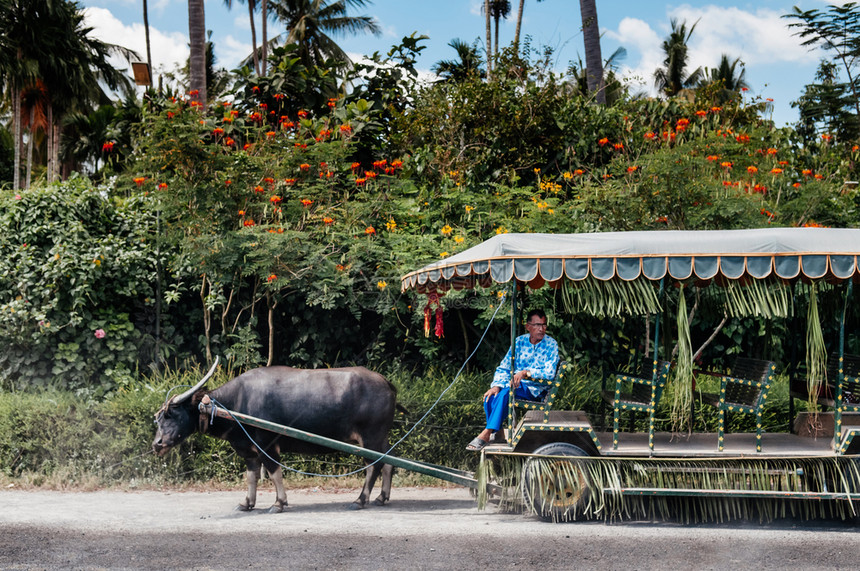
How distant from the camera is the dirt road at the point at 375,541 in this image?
5.32m

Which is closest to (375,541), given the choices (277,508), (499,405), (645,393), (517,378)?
(277,508)

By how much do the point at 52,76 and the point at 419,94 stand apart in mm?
19820

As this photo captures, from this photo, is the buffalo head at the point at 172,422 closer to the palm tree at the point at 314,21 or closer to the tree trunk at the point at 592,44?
the tree trunk at the point at 592,44

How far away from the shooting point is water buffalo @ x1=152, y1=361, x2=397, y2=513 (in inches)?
278

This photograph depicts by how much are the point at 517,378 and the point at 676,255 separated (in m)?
1.65

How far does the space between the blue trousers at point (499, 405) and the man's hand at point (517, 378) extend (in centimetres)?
14

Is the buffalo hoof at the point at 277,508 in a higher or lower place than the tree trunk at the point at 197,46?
lower

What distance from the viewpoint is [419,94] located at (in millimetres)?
12391

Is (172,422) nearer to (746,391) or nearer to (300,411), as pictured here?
(300,411)

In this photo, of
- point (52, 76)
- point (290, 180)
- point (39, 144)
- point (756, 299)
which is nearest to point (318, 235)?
point (290, 180)

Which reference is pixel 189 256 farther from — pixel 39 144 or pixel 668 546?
pixel 39 144

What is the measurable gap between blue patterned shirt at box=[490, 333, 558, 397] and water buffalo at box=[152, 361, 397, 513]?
107 cm

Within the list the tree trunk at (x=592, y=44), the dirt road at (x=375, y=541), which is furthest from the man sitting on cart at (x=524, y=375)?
the tree trunk at (x=592, y=44)

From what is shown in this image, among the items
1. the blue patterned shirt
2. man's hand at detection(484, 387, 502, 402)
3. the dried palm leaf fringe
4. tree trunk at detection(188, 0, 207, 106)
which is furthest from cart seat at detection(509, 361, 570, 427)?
tree trunk at detection(188, 0, 207, 106)
